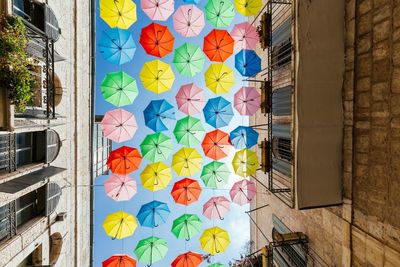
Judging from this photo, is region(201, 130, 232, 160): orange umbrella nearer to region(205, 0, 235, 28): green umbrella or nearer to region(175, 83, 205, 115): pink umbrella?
region(175, 83, 205, 115): pink umbrella

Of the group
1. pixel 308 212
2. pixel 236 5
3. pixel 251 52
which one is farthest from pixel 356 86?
pixel 236 5

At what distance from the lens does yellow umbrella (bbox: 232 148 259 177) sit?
14.2 meters

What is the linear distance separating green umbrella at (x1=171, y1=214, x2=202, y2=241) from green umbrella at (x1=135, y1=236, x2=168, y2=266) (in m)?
0.96

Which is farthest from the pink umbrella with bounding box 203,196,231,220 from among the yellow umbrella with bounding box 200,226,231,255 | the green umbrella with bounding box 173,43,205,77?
the green umbrella with bounding box 173,43,205,77

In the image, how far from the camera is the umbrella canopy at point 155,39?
1310 centimetres

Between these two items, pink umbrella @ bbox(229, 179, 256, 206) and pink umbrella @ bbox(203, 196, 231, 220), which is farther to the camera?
pink umbrella @ bbox(229, 179, 256, 206)

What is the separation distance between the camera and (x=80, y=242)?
47.3ft

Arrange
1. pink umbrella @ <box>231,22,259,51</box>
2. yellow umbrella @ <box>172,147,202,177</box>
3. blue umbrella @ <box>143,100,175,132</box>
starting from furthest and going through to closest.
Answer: yellow umbrella @ <box>172,147,202,177</box>, pink umbrella @ <box>231,22,259,51</box>, blue umbrella @ <box>143,100,175,132</box>

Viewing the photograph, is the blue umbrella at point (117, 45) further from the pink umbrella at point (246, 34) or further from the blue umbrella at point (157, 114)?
the pink umbrella at point (246, 34)

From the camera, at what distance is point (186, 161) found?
568 inches

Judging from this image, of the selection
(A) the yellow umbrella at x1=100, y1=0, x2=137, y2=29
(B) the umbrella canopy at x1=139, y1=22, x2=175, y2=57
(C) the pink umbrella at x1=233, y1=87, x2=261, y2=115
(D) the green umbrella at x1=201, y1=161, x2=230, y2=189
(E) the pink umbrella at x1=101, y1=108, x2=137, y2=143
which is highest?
(A) the yellow umbrella at x1=100, y1=0, x2=137, y2=29

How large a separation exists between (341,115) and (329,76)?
3.77ft

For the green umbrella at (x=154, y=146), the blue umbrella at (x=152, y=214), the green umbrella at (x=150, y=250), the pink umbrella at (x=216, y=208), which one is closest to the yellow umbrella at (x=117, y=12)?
the green umbrella at (x=154, y=146)

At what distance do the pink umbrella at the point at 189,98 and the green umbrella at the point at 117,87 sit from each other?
2.49 meters
